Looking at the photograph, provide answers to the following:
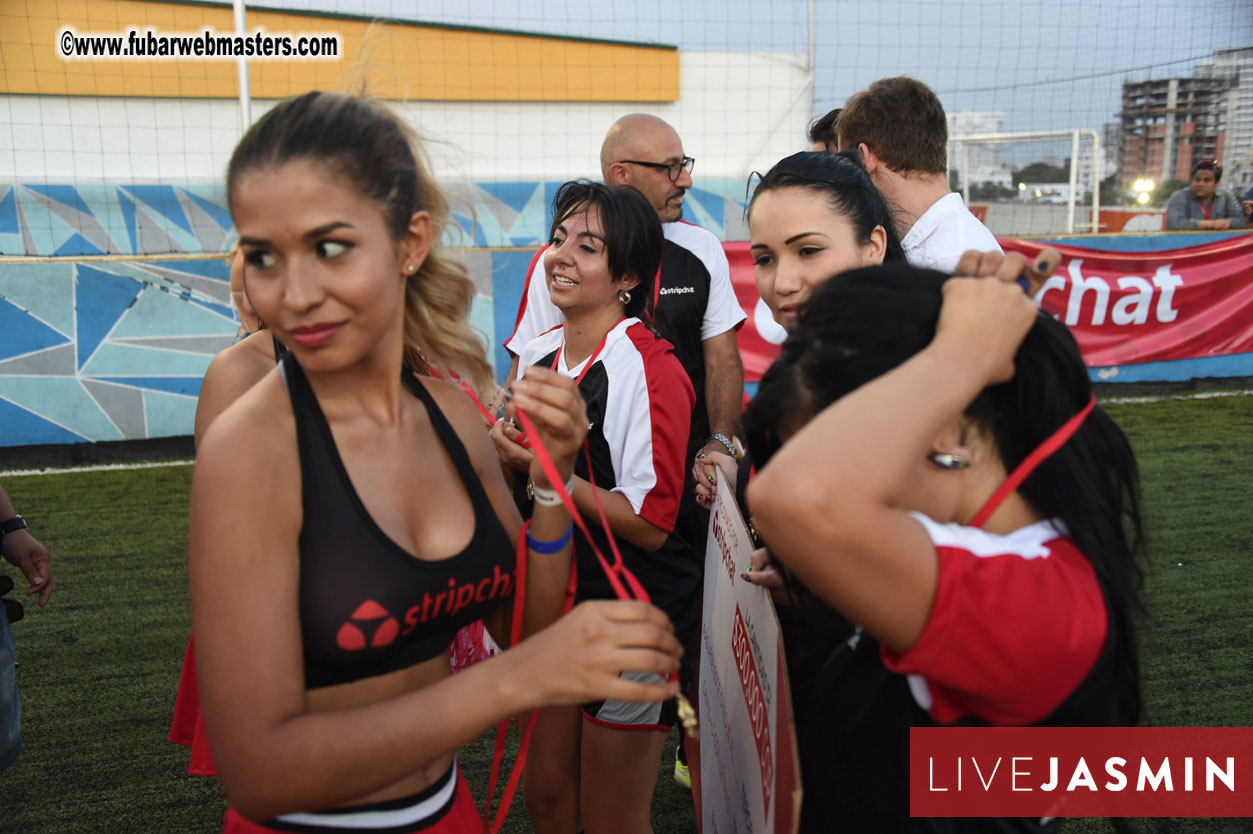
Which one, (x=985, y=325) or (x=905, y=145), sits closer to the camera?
(x=985, y=325)

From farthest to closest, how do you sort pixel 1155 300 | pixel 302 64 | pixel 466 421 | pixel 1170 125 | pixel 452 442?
pixel 302 64
pixel 1170 125
pixel 1155 300
pixel 466 421
pixel 452 442

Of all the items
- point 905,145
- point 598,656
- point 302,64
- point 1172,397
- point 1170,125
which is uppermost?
point 302,64

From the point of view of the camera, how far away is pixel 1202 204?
9297 mm

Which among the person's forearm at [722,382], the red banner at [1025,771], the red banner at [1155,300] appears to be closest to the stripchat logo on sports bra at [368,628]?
the red banner at [1025,771]

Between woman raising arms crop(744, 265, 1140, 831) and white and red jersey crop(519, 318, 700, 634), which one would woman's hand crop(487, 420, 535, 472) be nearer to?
white and red jersey crop(519, 318, 700, 634)

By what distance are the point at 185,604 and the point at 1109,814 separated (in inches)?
169

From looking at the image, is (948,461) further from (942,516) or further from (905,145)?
(905,145)

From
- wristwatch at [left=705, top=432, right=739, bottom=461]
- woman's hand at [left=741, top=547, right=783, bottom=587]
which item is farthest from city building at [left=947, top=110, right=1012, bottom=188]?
woman's hand at [left=741, top=547, right=783, bottom=587]

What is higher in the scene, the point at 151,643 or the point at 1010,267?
the point at 1010,267

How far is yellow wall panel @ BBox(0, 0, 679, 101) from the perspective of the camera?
1373 cm

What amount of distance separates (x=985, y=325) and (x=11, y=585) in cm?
244

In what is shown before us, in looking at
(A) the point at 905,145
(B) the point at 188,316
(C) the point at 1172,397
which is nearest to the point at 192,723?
(A) the point at 905,145

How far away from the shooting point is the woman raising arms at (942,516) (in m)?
1.06

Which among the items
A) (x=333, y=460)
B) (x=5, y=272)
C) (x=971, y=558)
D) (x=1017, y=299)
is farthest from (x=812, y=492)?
(x=5, y=272)
